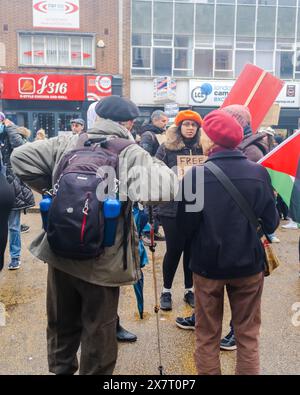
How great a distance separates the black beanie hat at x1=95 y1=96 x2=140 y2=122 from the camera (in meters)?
2.38

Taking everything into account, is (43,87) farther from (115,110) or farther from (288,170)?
(115,110)

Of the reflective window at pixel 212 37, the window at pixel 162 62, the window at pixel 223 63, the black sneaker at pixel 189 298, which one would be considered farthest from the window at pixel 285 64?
the black sneaker at pixel 189 298

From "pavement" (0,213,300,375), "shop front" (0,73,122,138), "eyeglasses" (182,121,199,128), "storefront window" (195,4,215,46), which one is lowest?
"pavement" (0,213,300,375)

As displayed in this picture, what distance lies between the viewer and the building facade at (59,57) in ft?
59.3

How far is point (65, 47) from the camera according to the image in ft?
61.0

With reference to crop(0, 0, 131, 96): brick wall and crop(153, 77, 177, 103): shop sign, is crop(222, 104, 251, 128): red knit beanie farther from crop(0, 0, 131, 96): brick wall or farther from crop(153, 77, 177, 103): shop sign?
crop(0, 0, 131, 96): brick wall

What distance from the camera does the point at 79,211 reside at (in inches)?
79.9

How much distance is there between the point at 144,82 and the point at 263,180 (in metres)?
17.4

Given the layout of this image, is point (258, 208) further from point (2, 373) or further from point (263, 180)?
point (2, 373)

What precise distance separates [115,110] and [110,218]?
2.21 ft

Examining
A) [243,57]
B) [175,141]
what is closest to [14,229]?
[175,141]

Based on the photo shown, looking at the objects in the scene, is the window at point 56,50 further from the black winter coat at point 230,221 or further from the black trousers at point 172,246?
the black winter coat at point 230,221

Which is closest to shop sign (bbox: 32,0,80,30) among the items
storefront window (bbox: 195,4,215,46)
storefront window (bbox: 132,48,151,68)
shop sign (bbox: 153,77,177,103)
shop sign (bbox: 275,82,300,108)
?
storefront window (bbox: 132,48,151,68)

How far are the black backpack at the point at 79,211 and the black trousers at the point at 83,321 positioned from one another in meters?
0.26
